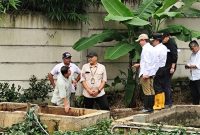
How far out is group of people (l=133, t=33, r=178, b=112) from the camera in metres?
10.4

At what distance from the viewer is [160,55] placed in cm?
1041

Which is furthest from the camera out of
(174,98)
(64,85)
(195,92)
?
(174,98)

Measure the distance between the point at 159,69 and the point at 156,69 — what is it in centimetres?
8

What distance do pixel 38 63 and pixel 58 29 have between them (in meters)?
0.94

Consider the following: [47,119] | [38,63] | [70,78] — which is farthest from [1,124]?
[38,63]

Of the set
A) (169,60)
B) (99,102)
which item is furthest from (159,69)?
(99,102)

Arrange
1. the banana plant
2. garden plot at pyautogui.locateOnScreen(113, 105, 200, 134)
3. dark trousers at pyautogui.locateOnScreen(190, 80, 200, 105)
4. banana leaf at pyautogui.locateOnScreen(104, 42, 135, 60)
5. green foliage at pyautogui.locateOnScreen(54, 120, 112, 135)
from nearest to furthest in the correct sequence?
green foliage at pyautogui.locateOnScreen(54, 120, 112, 135), garden plot at pyautogui.locateOnScreen(113, 105, 200, 134), the banana plant, banana leaf at pyautogui.locateOnScreen(104, 42, 135, 60), dark trousers at pyautogui.locateOnScreen(190, 80, 200, 105)

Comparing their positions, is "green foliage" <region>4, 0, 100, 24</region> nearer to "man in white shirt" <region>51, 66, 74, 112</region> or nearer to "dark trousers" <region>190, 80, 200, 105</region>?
"man in white shirt" <region>51, 66, 74, 112</region>

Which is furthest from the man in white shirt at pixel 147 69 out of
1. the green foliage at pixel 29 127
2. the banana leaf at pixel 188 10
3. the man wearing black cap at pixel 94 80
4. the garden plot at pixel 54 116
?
the banana leaf at pixel 188 10

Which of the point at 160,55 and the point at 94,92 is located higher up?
the point at 160,55

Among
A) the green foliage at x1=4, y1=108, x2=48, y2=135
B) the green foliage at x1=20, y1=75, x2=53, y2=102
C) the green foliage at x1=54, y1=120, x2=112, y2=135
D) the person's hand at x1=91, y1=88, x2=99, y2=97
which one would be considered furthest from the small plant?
the green foliage at x1=4, y1=108, x2=48, y2=135

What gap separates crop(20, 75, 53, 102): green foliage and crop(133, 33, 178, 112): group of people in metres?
2.72

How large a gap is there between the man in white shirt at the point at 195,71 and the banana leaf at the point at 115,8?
1.68 m

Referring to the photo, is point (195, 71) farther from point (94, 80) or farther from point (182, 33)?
point (94, 80)
